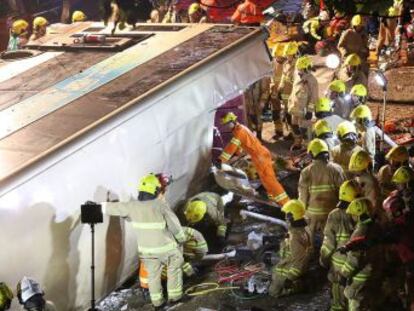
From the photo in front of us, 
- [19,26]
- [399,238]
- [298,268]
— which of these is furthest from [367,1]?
[19,26]

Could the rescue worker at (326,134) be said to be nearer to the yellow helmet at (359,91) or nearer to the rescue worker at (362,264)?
the yellow helmet at (359,91)

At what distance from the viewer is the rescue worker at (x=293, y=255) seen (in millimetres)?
7766

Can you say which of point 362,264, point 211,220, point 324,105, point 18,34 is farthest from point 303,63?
point 18,34

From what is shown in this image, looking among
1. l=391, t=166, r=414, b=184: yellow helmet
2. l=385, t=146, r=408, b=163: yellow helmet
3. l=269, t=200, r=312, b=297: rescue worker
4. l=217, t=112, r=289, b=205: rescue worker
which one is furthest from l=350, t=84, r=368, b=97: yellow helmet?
l=269, t=200, r=312, b=297: rescue worker

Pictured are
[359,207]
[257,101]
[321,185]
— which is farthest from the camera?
[257,101]

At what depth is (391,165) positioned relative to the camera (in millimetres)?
9086

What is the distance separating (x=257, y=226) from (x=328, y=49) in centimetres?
863

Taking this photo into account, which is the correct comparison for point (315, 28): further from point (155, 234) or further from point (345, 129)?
point (155, 234)

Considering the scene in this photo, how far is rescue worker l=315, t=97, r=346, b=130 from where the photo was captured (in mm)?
10383

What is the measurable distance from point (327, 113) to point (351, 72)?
1.92 m

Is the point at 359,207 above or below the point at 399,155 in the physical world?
above

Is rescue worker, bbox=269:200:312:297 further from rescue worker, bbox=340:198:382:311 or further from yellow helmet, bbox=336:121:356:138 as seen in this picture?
yellow helmet, bbox=336:121:356:138

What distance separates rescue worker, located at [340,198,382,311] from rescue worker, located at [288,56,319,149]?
480 centimetres

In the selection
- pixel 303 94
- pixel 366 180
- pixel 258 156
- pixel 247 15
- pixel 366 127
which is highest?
pixel 247 15
